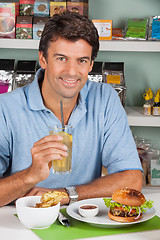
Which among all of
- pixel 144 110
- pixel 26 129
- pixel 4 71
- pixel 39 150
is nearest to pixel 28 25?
pixel 4 71

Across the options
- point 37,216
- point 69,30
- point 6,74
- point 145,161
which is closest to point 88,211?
point 37,216

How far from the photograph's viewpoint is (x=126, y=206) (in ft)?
4.21

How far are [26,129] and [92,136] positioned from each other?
0.28m

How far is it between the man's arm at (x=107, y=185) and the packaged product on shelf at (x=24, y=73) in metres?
1.20

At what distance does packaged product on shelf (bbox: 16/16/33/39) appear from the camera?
255 cm

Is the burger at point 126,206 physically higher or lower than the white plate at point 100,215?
higher

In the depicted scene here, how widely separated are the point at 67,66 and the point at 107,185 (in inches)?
19.1

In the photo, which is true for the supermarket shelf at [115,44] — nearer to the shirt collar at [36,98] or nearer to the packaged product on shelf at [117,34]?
the packaged product on shelf at [117,34]

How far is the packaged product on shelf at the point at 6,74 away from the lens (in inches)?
103

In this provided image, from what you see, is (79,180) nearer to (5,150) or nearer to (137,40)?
(5,150)

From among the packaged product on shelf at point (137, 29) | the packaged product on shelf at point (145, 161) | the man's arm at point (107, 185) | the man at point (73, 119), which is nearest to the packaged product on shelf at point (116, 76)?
the packaged product on shelf at point (137, 29)

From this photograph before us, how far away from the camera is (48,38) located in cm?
170

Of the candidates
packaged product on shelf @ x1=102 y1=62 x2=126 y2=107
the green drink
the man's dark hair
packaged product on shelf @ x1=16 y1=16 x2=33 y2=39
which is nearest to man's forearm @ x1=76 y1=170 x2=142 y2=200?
the green drink

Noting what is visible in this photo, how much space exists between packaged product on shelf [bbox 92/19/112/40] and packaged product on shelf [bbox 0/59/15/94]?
61 centimetres
